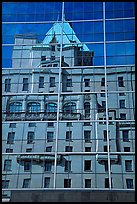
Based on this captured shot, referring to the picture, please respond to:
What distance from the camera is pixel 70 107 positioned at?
18.3 metres

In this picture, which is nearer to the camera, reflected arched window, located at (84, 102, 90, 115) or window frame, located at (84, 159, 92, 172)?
window frame, located at (84, 159, 92, 172)

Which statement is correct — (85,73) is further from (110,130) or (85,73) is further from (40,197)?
(40,197)

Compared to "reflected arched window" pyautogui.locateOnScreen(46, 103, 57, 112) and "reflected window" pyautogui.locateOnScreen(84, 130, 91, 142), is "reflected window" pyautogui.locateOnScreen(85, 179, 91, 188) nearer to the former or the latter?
"reflected window" pyautogui.locateOnScreen(84, 130, 91, 142)

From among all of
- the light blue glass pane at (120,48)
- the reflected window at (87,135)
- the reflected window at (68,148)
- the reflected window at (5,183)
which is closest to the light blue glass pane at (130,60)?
the light blue glass pane at (120,48)

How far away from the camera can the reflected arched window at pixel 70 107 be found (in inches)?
717

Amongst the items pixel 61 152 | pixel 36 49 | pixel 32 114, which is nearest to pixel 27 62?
pixel 36 49

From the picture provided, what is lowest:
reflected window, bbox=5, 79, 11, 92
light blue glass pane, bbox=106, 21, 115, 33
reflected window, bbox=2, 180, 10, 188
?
reflected window, bbox=2, 180, 10, 188

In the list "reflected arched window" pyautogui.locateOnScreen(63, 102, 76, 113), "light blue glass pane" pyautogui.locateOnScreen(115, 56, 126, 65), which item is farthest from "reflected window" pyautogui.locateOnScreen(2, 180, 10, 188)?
"light blue glass pane" pyautogui.locateOnScreen(115, 56, 126, 65)

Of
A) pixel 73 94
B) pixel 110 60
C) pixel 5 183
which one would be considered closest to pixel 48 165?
pixel 5 183

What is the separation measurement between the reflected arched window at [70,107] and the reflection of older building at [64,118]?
61 millimetres

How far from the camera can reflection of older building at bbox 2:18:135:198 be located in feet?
53.7

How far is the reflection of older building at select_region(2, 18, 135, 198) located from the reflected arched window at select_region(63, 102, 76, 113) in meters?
0.06

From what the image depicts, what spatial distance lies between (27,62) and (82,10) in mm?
5433

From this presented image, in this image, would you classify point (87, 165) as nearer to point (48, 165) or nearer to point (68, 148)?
point (68, 148)
